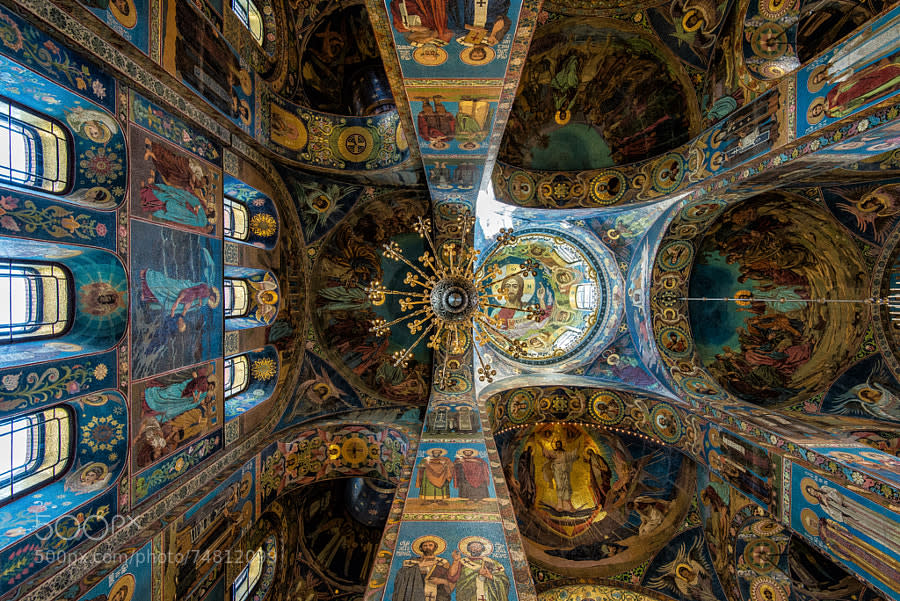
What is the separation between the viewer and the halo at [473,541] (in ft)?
17.4

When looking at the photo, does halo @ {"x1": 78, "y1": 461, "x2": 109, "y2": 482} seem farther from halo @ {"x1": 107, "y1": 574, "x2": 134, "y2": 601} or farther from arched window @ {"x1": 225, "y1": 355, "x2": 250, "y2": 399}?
arched window @ {"x1": 225, "y1": 355, "x2": 250, "y2": 399}

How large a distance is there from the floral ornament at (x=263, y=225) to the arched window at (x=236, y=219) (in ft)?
0.51

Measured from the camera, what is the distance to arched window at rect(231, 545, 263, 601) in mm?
8965

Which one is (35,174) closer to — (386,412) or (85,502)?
(85,502)

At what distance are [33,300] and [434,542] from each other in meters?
7.08

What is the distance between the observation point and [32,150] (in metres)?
5.33

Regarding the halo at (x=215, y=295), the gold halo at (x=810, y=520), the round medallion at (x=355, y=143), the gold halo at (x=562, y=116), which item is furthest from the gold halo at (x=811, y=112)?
the halo at (x=215, y=295)

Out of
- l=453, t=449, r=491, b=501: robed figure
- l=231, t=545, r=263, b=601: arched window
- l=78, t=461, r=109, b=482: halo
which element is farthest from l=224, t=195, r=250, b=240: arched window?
l=231, t=545, r=263, b=601: arched window

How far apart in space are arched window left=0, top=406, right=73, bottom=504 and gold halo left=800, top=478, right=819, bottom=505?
40.3ft

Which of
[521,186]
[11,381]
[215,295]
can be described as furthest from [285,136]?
[11,381]

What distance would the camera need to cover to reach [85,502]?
575 centimetres

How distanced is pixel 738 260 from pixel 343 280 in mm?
11517

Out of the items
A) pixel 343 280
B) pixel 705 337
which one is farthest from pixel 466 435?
pixel 705 337

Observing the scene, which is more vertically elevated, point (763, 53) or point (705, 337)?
point (763, 53)
